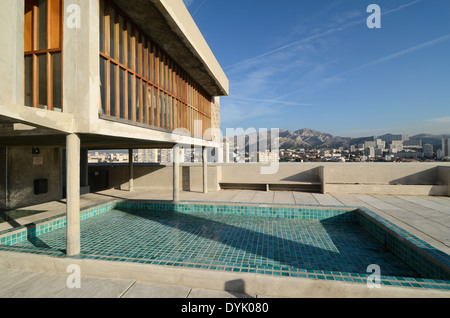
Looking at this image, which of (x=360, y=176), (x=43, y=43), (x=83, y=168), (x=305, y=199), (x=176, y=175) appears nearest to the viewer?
(x=43, y=43)

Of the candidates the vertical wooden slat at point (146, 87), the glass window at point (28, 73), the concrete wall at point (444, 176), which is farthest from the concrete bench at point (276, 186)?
the glass window at point (28, 73)

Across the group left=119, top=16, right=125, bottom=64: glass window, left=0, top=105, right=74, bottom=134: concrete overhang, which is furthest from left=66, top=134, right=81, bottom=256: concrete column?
left=119, top=16, right=125, bottom=64: glass window

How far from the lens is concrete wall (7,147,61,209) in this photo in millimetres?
9555

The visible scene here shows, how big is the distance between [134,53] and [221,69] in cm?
823

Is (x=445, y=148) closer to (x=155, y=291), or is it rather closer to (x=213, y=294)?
(x=213, y=294)

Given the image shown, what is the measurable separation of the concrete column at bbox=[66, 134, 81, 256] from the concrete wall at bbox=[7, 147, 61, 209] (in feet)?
23.7

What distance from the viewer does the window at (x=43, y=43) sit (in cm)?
510

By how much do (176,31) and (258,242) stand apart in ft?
24.0

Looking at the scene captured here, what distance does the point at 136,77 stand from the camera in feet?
23.9

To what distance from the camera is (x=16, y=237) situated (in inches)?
236

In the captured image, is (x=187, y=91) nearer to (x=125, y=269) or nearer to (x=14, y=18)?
(x=14, y=18)

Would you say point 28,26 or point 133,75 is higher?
point 28,26

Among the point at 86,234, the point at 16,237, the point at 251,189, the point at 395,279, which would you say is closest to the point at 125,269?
the point at 86,234

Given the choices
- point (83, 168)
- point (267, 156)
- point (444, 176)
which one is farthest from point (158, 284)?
point (267, 156)
